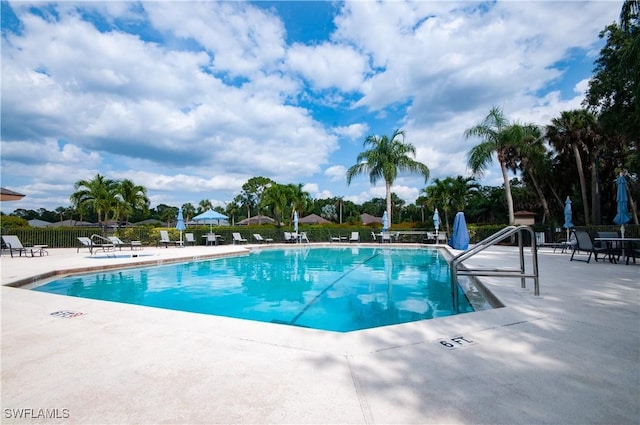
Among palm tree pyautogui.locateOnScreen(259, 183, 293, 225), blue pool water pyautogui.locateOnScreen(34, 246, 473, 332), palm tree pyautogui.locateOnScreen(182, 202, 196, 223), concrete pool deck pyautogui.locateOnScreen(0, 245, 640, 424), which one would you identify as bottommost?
blue pool water pyautogui.locateOnScreen(34, 246, 473, 332)

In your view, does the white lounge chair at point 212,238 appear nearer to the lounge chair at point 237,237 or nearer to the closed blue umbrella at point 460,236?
the lounge chair at point 237,237

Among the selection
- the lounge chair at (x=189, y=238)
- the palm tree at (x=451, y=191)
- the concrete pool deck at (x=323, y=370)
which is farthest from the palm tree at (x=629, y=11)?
the lounge chair at (x=189, y=238)

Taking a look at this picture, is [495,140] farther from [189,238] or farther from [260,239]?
[189,238]

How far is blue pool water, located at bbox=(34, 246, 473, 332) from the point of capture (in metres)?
5.44

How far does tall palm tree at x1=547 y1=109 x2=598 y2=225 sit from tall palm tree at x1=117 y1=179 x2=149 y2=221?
1440 inches

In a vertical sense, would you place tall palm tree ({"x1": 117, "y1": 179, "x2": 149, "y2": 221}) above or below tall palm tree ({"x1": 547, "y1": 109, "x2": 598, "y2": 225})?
below

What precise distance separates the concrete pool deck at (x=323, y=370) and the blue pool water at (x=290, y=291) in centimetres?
189

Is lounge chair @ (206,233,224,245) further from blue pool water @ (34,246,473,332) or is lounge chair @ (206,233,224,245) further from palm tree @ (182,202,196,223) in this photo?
palm tree @ (182,202,196,223)

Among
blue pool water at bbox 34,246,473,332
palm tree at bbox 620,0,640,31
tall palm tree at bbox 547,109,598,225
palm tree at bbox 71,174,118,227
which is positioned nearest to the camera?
blue pool water at bbox 34,246,473,332

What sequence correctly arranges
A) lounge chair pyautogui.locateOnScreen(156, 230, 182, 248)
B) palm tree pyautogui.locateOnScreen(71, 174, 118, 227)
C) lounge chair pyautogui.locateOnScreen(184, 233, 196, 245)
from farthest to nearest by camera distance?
palm tree pyautogui.locateOnScreen(71, 174, 118, 227) < lounge chair pyautogui.locateOnScreen(184, 233, 196, 245) < lounge chair pyautogui.locateOnScreen(156, 230, 182, 248)

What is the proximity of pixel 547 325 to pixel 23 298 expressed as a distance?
7137 mm

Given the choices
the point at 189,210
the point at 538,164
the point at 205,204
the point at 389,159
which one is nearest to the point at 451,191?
the point at 538,164

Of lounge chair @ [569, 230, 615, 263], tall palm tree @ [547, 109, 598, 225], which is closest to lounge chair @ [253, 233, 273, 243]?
lounge chair @ [569, 230, 615, 263]

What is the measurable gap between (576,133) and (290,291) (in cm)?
2431
